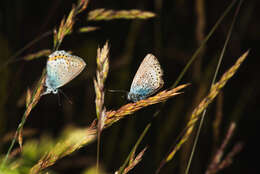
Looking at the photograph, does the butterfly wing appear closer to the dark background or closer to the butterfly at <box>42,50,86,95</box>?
the butterfly at <box>42,50,86,95</box>

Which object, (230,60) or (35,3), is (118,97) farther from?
(35,3)

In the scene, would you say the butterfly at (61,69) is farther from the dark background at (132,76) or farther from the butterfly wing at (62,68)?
the dark background at (132,76)

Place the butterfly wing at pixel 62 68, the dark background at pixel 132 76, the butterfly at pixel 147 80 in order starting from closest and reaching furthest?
the butterfly wing at pixel 62 68, the butterfly at pixel 147 80, the dark background at pixel 132 76

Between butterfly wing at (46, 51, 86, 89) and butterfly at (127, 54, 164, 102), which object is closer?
butterfly wing at (46, 51, 86, 89)

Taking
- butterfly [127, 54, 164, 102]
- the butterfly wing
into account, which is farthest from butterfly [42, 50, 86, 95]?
butterfly [127, 54, 164, 102]

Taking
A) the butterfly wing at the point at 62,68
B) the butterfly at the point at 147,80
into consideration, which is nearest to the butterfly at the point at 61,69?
the butterfly wing at the point at 62,68

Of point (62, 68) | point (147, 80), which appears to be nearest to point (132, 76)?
point (147, 80)
